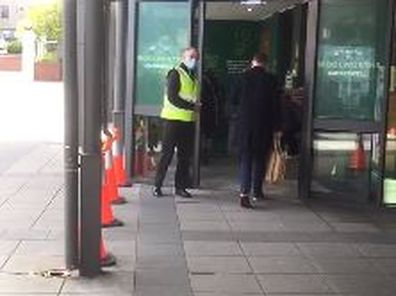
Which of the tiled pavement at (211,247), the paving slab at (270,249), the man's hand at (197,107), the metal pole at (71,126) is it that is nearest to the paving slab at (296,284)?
the tiled pavement at (211,247)

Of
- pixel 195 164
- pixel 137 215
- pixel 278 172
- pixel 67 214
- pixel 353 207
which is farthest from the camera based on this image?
pixel 278 172

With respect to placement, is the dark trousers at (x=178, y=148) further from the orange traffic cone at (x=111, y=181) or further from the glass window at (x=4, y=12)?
the glass window at (x=4, y=12)

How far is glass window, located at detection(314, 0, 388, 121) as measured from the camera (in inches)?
408

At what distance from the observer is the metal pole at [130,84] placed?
460 inches

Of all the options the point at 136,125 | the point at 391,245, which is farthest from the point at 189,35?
the point at 391,245

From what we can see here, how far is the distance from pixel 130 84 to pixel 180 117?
4.44 ft

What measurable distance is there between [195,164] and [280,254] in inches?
142

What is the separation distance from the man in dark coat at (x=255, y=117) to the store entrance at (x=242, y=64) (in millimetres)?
1384

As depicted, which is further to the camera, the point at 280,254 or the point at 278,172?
the point at 278,172

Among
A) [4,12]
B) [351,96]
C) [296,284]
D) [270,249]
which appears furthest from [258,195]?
[4,12]

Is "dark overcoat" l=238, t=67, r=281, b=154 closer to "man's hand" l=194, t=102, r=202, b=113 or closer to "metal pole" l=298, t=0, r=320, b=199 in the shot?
"metal pole" l=298, t=0, r=320, b=199

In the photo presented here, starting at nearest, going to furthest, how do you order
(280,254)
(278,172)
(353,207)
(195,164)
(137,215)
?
(280,254) < (137,215) < (353,207) < (195,164) < (278,172)

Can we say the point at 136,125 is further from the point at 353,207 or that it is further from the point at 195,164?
the point at 353,207

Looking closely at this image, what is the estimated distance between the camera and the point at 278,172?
12.2 meters
